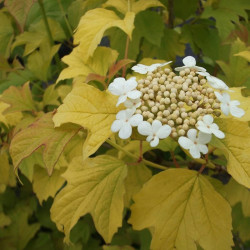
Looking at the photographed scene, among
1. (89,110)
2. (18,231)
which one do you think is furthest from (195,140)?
(18,231)

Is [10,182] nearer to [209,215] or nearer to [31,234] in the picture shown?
[31,234]

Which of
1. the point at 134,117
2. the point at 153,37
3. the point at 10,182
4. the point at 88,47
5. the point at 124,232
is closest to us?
the point at 134,117

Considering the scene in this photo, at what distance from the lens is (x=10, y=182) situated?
127cm

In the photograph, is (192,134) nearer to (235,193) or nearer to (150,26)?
(235,193)

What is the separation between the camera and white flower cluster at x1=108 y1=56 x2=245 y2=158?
60 cm

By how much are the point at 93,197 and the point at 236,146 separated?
0.35m

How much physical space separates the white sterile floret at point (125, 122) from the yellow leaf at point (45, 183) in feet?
1.46

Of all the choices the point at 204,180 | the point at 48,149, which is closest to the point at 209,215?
the point at 204,180

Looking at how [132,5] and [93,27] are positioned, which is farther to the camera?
[132,5]

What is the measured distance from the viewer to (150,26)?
1153 mm

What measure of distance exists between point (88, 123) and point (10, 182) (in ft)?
2.49

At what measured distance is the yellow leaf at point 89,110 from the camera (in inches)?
25.7

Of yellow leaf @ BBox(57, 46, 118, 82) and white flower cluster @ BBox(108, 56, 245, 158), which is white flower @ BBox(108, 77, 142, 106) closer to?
white flower cluster @ BBox(108, 56, 245, 158)

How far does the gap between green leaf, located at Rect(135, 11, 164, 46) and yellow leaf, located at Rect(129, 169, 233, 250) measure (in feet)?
1.85
